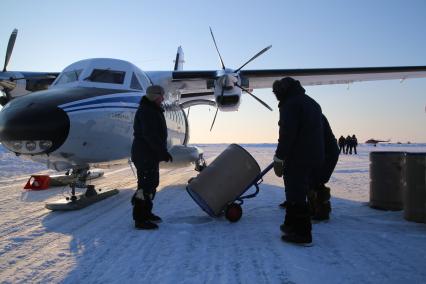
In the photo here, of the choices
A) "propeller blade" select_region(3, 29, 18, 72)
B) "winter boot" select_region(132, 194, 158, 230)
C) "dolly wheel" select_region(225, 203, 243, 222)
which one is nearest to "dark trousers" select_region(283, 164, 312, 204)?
"dolly wheel" select_region(225, 203, 243, 222)

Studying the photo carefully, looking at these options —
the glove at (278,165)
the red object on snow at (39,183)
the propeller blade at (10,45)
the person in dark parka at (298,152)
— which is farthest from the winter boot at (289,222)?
the propeller blade at (10,45)

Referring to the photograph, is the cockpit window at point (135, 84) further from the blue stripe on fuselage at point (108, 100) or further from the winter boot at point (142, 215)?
the winter boot at point (142, 215)

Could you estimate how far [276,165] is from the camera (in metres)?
4.13

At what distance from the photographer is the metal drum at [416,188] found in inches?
192

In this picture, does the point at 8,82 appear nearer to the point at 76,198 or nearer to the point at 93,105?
the point at 76,198

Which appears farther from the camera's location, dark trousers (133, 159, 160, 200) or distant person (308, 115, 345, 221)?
distant person (308, 115, 345, 221)

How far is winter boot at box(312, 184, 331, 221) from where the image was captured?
5312 mm

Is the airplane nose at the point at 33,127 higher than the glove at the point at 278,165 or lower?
higher

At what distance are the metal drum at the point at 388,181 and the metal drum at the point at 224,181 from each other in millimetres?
2378

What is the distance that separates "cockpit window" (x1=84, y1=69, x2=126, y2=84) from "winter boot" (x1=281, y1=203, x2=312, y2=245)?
4945 mm

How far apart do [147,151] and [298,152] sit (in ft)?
7.32

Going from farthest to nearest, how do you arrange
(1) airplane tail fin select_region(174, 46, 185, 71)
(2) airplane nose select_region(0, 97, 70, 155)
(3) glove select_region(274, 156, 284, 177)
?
1. (1) airplane tail fin select_region(174, 46, 185, 71)
2. (2) airplane nose select_region(0, 97, 70, 155)
3. (3) glove select_region(274, 156, 284, 177)

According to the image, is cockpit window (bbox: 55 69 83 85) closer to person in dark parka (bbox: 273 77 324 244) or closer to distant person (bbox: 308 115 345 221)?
person in dark parka (bbox: 273 77 324 244)

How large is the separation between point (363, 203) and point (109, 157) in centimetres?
517
